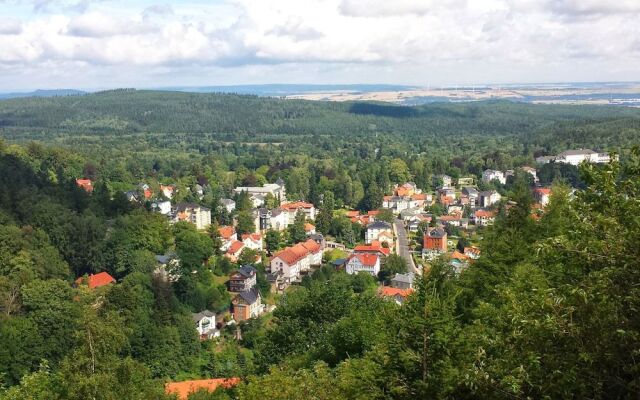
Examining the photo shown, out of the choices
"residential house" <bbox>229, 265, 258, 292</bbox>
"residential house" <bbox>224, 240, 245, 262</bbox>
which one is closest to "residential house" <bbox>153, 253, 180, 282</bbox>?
"residential house" <bbox>229, 265, 258, 292</bbox>


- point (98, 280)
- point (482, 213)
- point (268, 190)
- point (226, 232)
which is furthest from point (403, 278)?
point (268, 190)

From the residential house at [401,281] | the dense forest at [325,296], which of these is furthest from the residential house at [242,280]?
the residential house at [401,281]

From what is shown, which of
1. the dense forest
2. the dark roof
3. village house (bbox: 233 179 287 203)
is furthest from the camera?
village house (bbox: 233 179 287 203)

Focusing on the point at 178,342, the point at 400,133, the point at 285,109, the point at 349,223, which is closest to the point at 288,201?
the point at 349,223

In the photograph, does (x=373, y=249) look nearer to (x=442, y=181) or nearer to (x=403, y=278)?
(x=403, y=278)

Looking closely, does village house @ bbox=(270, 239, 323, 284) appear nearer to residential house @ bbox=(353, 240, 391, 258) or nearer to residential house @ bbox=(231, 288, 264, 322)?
residential house @ bbox=(353, 240, 391, 258)

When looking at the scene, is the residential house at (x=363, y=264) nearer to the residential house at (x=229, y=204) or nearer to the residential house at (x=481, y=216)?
the residential house at (x=481, y=216)

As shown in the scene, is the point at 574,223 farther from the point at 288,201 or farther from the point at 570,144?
the point at 570,144
